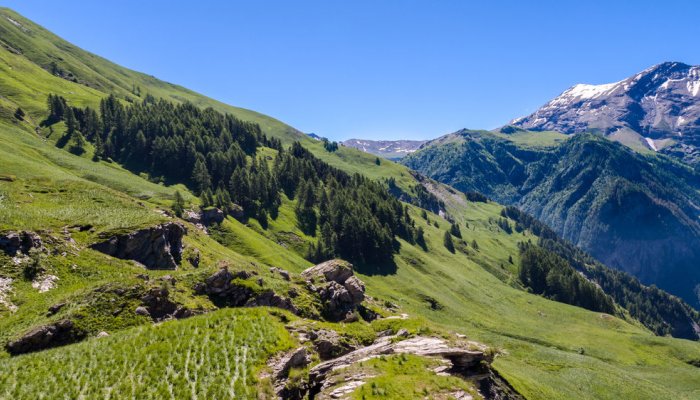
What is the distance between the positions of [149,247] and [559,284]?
A: 172 metres

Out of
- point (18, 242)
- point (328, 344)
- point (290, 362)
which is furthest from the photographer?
point (18, 242)

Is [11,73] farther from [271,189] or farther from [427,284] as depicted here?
[427,284]

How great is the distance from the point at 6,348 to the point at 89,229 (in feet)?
99.1

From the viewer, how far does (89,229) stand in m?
57.0

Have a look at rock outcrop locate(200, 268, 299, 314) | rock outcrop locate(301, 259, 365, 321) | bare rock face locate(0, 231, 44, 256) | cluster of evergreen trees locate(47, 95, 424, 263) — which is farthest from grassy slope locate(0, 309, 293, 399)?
cluster of evergreen trees locate(47, 95, 424, 263)

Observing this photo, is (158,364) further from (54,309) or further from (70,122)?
(70,122)

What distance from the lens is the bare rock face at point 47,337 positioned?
3050 cm

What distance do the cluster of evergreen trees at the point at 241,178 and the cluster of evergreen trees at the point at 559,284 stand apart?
2442 inches

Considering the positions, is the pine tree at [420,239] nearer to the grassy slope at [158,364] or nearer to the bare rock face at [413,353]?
the bare rock face at [413,353]

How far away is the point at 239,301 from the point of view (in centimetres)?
4656

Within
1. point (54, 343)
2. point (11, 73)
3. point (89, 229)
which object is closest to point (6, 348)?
point (54, 343)

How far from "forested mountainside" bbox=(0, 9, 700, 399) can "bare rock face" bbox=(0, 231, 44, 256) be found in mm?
165

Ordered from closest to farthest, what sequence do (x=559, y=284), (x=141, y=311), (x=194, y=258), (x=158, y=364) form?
(x=158, y=364)
(x=141, y=311)
(x=194, y=258)
(x=559, y=284)

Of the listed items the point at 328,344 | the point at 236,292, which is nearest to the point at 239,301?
the point at 236,292
